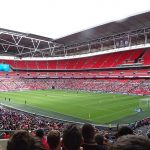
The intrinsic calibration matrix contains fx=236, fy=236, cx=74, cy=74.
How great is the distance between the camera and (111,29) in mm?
52562

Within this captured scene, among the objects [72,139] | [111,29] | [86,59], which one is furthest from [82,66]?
[72,139]

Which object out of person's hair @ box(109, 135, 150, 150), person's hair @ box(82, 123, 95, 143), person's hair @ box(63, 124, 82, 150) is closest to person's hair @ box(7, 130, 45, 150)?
person's hair @ box(63, 124, 82, 150)

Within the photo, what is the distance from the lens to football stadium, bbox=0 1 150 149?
45.4 meters

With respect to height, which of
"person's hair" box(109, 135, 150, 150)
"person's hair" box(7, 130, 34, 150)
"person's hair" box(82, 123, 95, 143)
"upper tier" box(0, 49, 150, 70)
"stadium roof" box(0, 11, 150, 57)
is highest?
"stadium roof" box(0, 11, 150, 57)

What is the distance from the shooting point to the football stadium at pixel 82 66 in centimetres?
4544

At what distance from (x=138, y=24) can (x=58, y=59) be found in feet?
120

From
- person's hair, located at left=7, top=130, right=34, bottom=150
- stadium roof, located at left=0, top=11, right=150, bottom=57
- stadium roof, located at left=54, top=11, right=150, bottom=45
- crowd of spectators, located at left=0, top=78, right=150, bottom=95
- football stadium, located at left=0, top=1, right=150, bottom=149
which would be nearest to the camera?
person's hair, located at left=7, top=130, right=34, bottom=150

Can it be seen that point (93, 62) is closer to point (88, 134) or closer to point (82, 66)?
point (82, 66)

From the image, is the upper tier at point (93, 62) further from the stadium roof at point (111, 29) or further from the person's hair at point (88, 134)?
the person's hair at point (88, 134)

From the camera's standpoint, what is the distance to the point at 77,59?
7788cm

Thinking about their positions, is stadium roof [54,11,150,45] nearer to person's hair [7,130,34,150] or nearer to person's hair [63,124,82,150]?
person's hair [63,124,82,150]

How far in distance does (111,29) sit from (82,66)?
2264 cm

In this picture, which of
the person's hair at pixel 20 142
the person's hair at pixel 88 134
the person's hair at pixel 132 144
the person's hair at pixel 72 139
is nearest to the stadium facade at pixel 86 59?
the person's hair at pixel 88 134

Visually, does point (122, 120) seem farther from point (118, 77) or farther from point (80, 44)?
point (80, 44)
